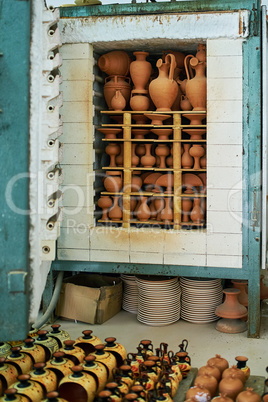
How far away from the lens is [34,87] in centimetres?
349

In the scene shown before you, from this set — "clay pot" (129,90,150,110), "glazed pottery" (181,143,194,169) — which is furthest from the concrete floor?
"clay pot" (129,90,150,110)

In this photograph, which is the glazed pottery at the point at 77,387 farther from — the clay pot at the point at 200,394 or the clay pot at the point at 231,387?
the clay pot at the point at 231,387

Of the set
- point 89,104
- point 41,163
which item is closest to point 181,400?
point 41,163

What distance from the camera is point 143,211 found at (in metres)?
5.27

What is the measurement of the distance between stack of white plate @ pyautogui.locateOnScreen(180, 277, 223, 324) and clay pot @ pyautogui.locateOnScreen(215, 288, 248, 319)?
0.20 metres

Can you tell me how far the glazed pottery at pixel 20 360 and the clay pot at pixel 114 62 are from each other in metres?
2.89

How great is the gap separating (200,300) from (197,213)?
864 mm

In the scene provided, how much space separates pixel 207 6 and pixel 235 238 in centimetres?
208

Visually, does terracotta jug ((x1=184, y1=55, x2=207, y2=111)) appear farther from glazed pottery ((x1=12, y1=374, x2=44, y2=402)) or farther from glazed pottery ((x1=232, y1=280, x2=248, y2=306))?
glazed pottery ((x1=12, y1=374, x2=44, y2=402))

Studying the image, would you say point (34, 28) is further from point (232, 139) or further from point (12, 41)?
point (232, 139)

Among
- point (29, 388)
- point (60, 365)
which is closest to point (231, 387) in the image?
point (60, 365)

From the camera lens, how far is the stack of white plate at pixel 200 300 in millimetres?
5230

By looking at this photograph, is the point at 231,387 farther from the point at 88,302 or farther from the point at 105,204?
the point at 105,204

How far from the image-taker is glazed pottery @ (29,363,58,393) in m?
3.28
